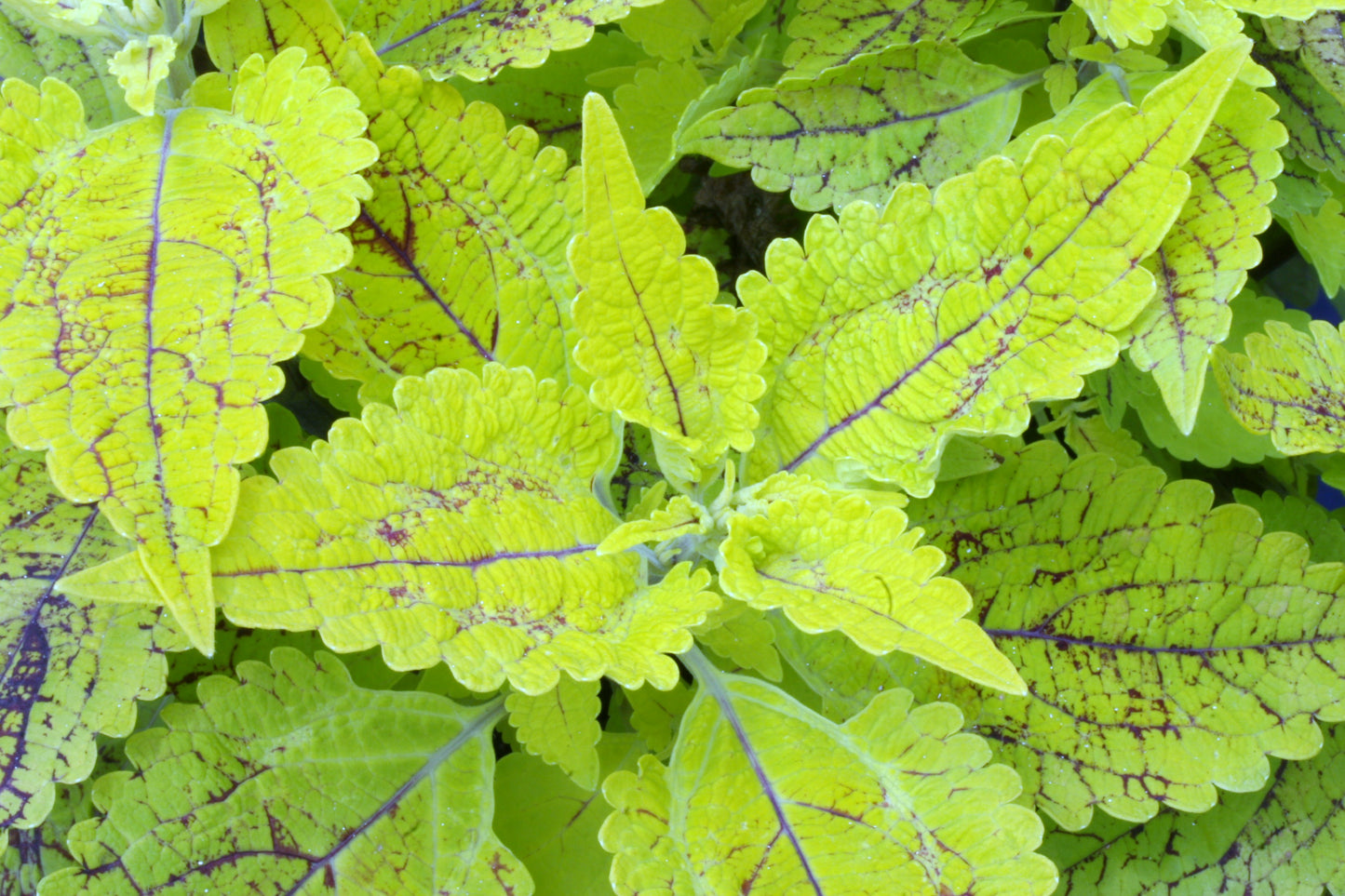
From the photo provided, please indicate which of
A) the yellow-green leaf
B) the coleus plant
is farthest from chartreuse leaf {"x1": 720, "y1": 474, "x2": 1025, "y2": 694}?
the yellow-green leaf

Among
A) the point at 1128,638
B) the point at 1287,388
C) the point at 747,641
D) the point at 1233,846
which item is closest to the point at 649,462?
the point at 747,641

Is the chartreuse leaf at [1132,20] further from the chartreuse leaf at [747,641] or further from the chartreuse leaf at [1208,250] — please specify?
the chartreuse leaf at [747,641]

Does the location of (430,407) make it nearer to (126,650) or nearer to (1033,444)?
(126,650)

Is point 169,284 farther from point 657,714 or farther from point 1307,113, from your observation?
point 1307,113

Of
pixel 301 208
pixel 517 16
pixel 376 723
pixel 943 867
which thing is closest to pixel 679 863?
pixel 943 867

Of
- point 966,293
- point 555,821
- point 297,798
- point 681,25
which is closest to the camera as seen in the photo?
point 966,293
